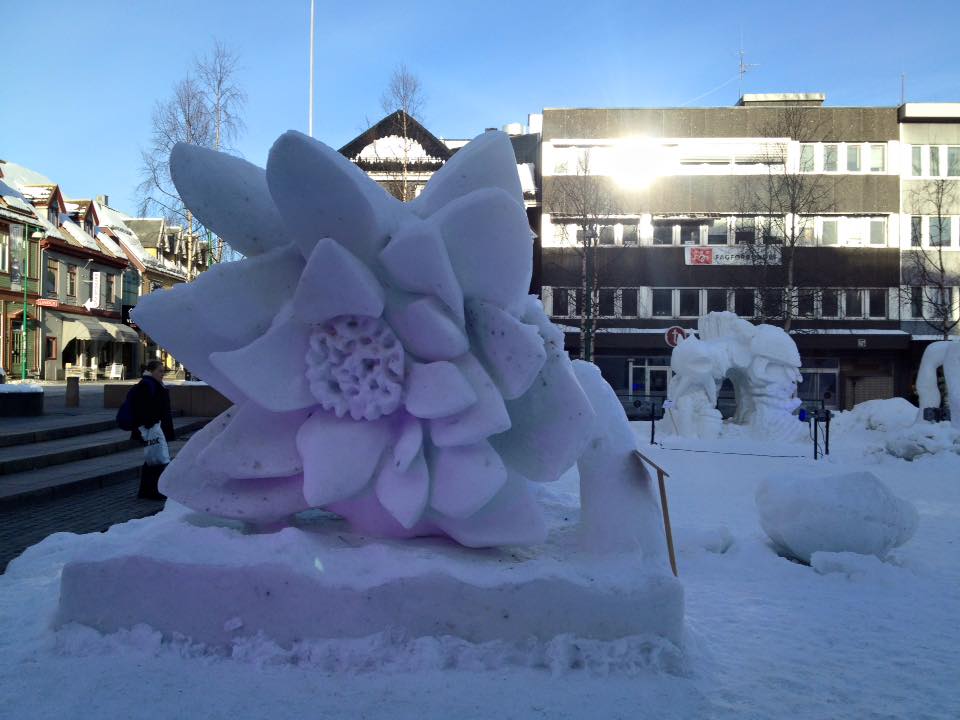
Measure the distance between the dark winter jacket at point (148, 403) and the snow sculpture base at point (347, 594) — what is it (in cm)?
454

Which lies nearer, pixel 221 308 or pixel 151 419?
pixel 221 308

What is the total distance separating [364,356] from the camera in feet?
10.2

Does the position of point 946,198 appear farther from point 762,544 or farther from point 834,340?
point 762,544

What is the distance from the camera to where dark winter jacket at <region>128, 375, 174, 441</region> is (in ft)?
23.7

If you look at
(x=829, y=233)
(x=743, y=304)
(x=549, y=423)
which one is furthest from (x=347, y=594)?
(x=829, y=233)

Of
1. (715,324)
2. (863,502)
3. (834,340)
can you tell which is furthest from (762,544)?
(834,340)

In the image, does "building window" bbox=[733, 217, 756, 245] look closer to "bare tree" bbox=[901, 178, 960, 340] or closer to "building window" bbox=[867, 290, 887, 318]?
"building window" bbox=[867, 290, 887, 318]

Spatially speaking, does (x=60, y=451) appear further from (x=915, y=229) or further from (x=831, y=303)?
(x=915, y=229)

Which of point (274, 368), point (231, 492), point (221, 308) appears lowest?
point (231, 492)

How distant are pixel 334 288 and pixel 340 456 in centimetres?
70

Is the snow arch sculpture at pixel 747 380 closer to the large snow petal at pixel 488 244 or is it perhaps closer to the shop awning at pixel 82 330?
the large snow petal at pixel 488 244

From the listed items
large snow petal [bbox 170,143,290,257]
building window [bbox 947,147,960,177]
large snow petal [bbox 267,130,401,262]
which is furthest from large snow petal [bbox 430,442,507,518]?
building window [bbox 947,147,960,177]

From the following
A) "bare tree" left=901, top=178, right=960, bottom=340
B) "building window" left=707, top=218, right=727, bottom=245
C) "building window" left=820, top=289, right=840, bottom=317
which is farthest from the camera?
"building window" left=707, top=218, right=727, bottom=245

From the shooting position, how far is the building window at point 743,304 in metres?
27.6
